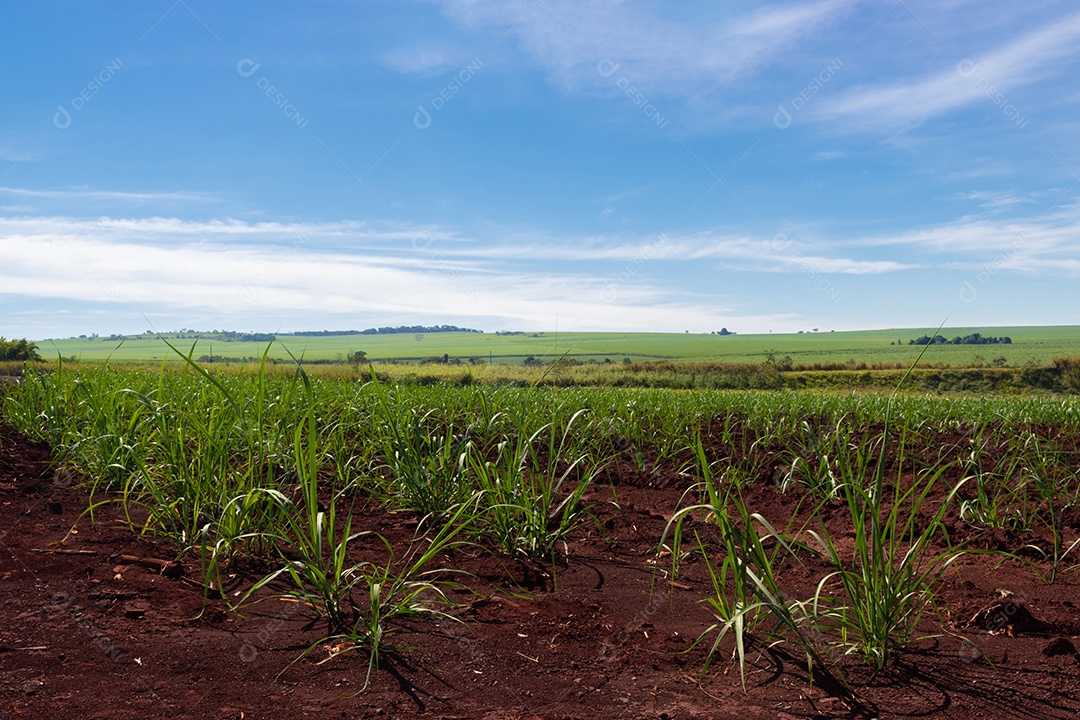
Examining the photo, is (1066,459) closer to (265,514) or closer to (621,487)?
(621,487)

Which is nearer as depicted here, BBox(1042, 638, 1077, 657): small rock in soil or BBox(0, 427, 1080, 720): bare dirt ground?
BBox(0, 427, 1080, 720): bare dirt ground

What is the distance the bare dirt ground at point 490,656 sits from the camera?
6.01 feet

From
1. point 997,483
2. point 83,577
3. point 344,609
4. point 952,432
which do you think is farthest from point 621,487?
point 952,432

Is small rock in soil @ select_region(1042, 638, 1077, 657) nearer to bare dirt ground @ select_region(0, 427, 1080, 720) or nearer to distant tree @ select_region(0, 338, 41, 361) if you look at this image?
bare dirt ground @ select_region(0, 427, 1080, 720)

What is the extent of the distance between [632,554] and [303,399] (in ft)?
9.52

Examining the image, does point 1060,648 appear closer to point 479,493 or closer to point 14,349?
point 479,493

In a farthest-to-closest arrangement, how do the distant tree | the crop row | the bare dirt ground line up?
the distant tree
the crop row
the bare dirt ground

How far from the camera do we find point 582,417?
5.78 m

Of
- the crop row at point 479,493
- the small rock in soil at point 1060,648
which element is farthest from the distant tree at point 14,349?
the small rock in soil at point 1060,648

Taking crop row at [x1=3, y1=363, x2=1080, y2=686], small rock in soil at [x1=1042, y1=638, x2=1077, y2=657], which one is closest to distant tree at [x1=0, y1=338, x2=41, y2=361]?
crop row at [x1=3, y1=363, x2=1080, y2=686]

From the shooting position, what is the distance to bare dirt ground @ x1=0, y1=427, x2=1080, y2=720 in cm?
183

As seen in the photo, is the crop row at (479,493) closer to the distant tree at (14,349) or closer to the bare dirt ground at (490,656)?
the bare dirt ground at (490,656)

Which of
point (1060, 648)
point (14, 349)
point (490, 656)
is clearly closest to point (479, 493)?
point (490, 656)

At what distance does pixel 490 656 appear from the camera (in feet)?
6.95
